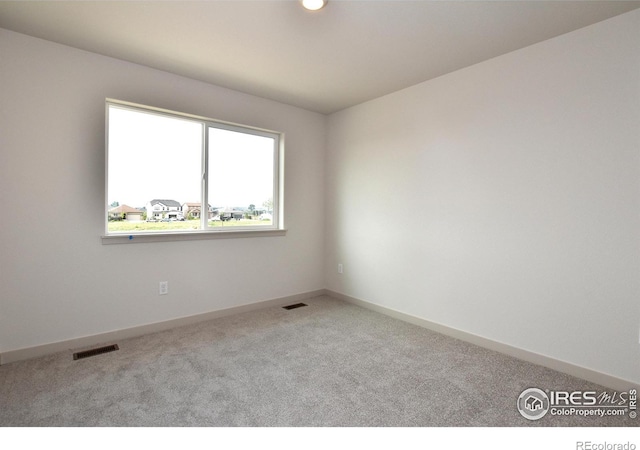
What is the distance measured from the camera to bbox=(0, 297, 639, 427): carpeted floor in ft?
5.75

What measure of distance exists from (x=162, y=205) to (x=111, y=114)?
910 mm

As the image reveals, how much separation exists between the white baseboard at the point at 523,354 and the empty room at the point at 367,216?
14 mm

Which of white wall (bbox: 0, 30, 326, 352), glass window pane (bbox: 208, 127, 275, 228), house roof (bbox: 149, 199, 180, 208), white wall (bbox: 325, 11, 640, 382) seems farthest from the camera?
glass window pane (bbox: 208, 127, 275, 228)

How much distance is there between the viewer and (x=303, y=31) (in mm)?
2303

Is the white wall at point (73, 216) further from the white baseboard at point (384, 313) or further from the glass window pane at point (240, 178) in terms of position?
the glass window pane at point (240, 178)

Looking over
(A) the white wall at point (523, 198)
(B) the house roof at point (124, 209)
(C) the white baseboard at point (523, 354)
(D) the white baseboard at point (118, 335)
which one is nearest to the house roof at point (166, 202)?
(B) the house roof at point (124, 209)

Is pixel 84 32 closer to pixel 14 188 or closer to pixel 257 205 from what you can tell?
pixel 14 188

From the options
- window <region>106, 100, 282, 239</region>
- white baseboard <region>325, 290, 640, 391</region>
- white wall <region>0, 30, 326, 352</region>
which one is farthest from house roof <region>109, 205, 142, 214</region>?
white baseboard <region>325, 290, 640, 391</region>

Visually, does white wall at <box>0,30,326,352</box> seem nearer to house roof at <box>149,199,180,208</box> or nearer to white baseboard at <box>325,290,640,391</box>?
house roof at <box>149,199,180,208</box>

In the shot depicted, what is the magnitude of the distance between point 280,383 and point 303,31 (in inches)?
98.4

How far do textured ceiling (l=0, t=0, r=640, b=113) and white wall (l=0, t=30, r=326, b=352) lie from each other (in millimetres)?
224

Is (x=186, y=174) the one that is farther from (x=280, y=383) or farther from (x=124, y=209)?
(x=280, y=383)

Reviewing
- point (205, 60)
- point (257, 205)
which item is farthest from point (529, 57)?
point (257, 205)

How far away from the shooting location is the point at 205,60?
2760 millimetres
